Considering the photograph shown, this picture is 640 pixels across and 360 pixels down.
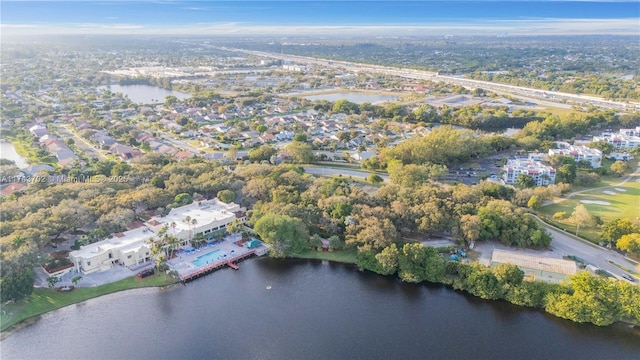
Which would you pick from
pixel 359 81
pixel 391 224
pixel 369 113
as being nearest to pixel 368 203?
pixel 391 224

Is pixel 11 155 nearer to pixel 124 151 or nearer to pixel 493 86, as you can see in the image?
pixel 124 151

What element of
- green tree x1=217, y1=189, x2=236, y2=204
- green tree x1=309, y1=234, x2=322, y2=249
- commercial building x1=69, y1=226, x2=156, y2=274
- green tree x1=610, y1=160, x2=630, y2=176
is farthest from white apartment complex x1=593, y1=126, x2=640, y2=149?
commercial building x1=69, y1=226, x2=156, y2=274

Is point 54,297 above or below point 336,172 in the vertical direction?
below

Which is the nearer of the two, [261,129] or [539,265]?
[539,265]

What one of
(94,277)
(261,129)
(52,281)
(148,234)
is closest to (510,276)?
(148,234)

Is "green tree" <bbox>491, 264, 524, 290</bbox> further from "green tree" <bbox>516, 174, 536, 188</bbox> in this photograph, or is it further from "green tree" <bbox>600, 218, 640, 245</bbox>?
"green tree" <bbox>516, 174, 536, 188</bbox>
